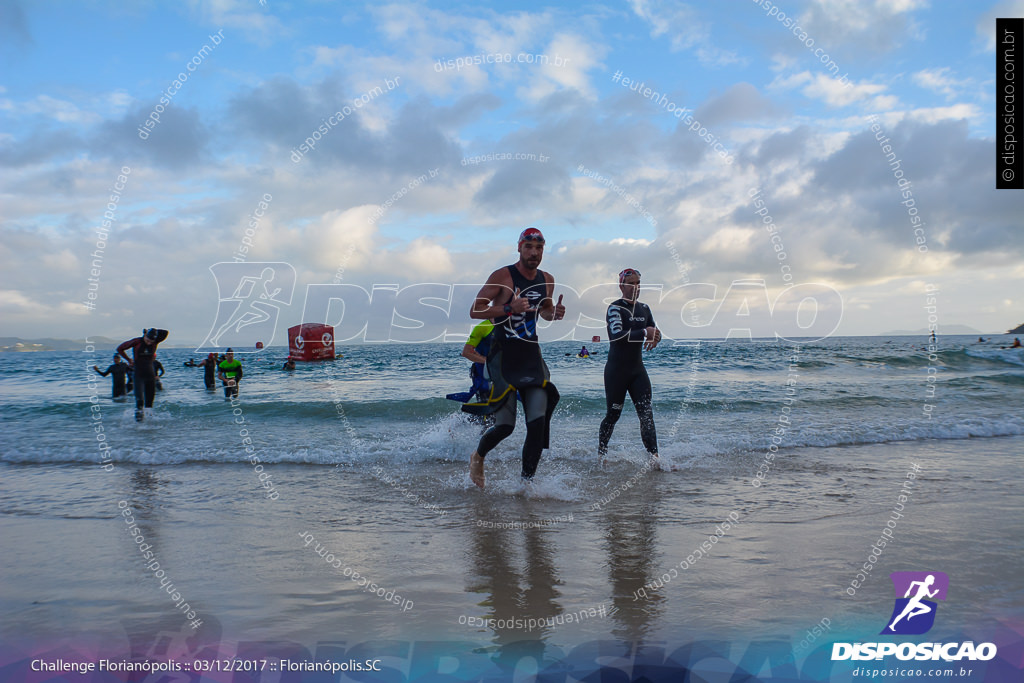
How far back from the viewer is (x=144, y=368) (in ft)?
41.0

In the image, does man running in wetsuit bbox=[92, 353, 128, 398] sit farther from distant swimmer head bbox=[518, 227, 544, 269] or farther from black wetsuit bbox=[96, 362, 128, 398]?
distant swimmer head bbox=[518, 227, 544, 269]

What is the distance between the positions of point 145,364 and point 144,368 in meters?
0.10

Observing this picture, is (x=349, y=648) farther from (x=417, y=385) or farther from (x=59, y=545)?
(x=417, y=385)

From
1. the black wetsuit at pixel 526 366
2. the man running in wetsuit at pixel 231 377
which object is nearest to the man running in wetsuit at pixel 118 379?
the man running in wetsuit at pixel 231 377

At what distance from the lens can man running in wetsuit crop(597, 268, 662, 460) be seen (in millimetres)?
7184

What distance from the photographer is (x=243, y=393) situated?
19922 millimetres

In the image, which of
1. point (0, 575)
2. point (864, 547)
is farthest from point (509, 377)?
point (0, 575)

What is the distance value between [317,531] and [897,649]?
158 inches

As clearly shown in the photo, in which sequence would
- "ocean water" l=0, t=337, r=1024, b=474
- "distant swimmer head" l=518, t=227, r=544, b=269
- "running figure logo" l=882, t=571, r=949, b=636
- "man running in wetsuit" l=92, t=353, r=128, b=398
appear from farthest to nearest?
"man running in wetsuit" l=92, t=353, r=128, b=398 < "ocean water" l=0, t=337, r=1024, b=474 < "distant swimmer head" l=518, t=227, r=544, b=269 < "running figure logo" l=882, t=571, r=949, b=636

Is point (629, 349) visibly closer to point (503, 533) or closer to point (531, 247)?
point (531, 247)

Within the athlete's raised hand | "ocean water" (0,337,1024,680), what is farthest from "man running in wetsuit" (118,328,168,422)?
the athlete's raised hand

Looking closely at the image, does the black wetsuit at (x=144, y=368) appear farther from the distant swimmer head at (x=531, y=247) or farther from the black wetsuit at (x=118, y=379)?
the distant swimmer head at (x=531, y=247)

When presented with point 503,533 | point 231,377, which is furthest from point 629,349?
point 231,377

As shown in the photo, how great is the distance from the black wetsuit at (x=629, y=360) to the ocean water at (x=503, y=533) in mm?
796
